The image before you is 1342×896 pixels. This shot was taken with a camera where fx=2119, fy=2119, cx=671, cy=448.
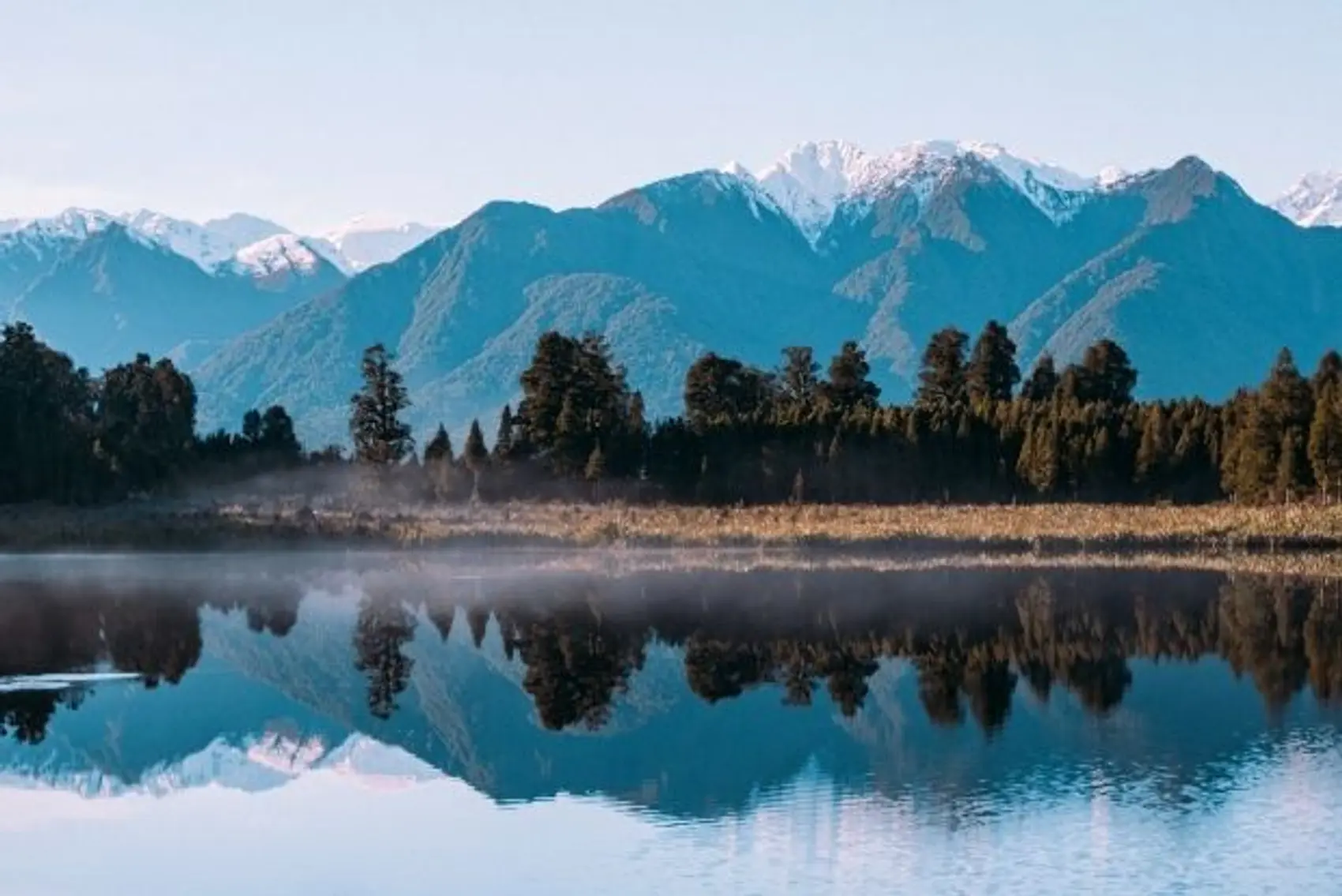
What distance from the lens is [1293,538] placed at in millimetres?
92562

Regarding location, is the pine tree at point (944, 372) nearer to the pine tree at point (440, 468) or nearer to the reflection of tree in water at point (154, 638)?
the pine tree at point (440, 468)

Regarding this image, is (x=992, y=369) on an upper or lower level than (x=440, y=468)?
upper

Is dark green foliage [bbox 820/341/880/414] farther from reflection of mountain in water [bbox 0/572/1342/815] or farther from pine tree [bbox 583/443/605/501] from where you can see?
reflection of mountain in water [bbox 0/572/1342/815]

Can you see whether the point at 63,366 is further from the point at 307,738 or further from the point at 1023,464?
the point at 307,738

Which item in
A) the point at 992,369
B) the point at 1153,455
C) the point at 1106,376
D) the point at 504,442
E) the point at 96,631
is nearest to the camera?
the point at 96,631

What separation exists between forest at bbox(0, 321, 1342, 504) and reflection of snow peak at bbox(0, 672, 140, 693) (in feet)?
208

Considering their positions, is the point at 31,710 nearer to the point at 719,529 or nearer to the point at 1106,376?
the point at 719,529

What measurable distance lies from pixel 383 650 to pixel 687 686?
12.1m

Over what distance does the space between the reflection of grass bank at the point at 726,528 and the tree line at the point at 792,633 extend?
47.9ft

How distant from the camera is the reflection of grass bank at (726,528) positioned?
9288 cm

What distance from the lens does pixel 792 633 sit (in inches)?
2299

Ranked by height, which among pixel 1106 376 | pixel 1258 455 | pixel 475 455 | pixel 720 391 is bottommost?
pixel 475 455

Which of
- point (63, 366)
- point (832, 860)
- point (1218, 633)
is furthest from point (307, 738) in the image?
point (63, 366)

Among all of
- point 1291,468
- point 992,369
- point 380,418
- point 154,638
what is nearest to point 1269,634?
point 154,638
